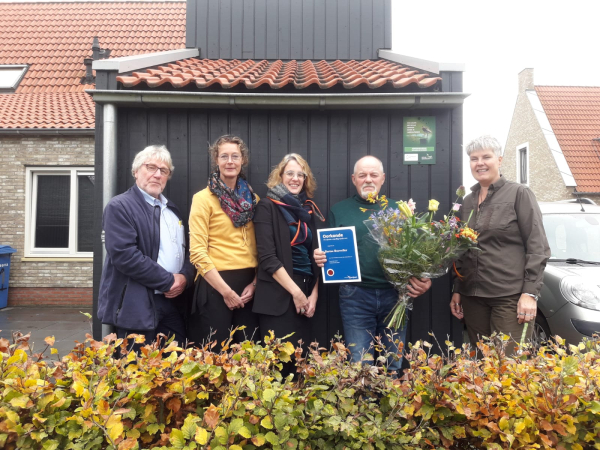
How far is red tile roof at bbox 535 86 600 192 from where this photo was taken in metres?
15.0

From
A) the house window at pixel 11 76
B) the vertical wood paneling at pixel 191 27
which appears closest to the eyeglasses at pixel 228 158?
the vertical wood paneling at pixel 191 27

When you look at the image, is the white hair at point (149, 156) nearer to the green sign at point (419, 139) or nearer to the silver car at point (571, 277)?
the green sign at point (419, 139)

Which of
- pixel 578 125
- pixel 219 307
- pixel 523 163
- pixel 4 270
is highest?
pixel 578 125

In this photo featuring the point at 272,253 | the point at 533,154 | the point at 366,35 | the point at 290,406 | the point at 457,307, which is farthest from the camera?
the point at 533,154

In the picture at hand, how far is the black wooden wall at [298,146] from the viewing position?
12.9ft

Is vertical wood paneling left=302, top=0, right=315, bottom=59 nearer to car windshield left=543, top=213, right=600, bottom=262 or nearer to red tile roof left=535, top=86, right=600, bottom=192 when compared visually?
car windshield left=543, top=213, right=600, bottom=262

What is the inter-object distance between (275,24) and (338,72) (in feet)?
6.61

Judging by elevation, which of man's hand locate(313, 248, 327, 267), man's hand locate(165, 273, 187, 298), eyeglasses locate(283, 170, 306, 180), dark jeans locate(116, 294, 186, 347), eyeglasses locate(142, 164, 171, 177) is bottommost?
dark jeans locate(116, 294, 186, 347)

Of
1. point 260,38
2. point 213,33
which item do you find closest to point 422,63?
point 260,38

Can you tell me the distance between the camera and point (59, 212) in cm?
989

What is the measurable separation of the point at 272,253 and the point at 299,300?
399mm

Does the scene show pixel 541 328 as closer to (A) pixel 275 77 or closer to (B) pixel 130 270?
(A) pixel 275 77

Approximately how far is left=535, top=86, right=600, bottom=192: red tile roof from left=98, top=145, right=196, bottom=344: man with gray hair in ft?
51.4

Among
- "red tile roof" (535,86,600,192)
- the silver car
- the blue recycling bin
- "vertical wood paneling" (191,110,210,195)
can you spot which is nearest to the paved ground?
the blue recycling bin
